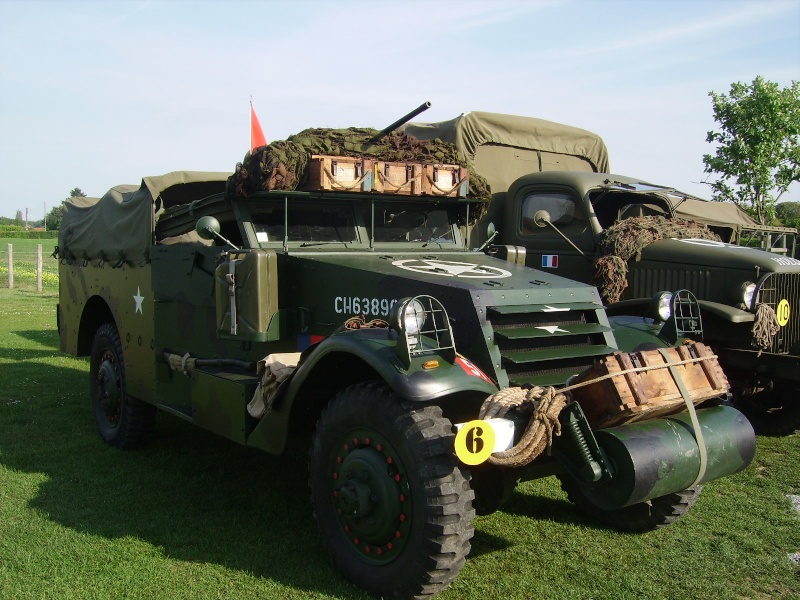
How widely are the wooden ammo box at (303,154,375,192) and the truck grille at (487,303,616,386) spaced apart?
153 centimetres

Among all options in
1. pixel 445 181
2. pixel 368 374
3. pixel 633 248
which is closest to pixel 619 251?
pixel 633 248

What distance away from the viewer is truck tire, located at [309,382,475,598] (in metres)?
3.50

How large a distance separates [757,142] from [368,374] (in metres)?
13.6

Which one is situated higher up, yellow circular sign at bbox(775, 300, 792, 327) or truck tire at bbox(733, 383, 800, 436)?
yellow circular sign at bbox(775, 300, 792, 327)

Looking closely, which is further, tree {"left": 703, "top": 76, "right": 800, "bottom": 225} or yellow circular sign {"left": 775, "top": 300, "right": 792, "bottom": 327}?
tree {"left": 703, "top": 76, "right": 800, "bottom": 225}

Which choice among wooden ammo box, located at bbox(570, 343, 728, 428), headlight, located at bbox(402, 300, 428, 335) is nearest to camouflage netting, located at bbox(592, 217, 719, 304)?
wooden ammo box, located at bbox(570, 343, 728, 428)

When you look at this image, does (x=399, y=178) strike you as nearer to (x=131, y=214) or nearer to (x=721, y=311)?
(x=131, y=214)

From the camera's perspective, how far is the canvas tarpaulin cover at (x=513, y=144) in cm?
827

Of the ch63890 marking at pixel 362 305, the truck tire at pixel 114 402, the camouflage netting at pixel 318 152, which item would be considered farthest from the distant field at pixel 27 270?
the ch63890 marking at pixel 362 305

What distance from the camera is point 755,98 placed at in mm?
15320

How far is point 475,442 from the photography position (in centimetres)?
342

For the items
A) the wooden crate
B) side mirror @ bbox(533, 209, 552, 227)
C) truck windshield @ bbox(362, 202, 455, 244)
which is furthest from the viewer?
side mirror @ bbox(533, 209, 552, 227)

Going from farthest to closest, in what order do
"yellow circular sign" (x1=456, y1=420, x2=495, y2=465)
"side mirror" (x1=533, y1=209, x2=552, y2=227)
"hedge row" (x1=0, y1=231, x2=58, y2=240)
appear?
1. "hedge row" (x1=0, y1=231, x2=58, y2=240)
2. "side mirror" (x1=533, y1=209, x2=552, y2=227)
3. "yellow circular sign" (x1=456, y1=420, x2=495, y2=465)

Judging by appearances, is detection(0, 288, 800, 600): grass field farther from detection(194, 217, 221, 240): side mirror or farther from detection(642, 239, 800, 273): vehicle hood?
detection(194, 217, 221, 240): side mirror
